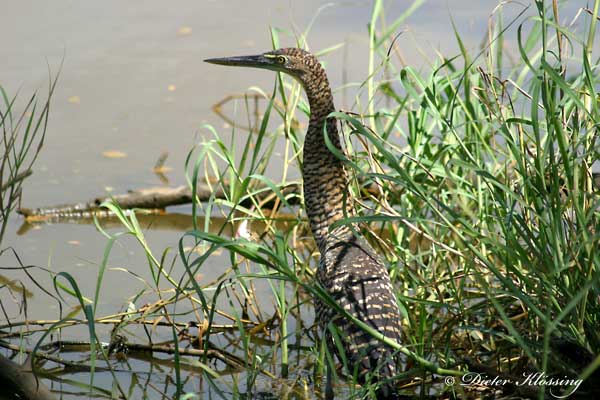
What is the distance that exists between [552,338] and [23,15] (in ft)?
24.9

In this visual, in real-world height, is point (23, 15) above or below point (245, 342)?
above

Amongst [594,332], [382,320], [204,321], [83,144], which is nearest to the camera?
[594,332]

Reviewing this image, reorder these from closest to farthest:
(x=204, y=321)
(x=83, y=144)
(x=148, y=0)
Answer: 1. (x=204, y=321)
2. (x=83, y=144)
3. (x=148, y=0)

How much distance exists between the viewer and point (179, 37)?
10.0 metres

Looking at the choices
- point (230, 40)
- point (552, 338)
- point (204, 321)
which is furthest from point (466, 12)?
point (552, 338)

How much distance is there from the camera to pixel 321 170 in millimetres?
5164

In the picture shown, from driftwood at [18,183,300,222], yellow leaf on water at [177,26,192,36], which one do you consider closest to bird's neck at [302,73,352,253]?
driftwood at [18,183,300,222]

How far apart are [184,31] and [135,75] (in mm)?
1000

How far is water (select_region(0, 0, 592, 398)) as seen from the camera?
680 cm

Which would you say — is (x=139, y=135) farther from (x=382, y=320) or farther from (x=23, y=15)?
(x=382, y=320)

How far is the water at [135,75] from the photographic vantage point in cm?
680

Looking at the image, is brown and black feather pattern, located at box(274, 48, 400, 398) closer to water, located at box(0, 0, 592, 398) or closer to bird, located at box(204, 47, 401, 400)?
bird, located at box(204, 47, 401, 400)

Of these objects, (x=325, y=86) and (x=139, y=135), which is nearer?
(x=325, y=86)

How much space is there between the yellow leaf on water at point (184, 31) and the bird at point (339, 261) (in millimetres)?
4713
